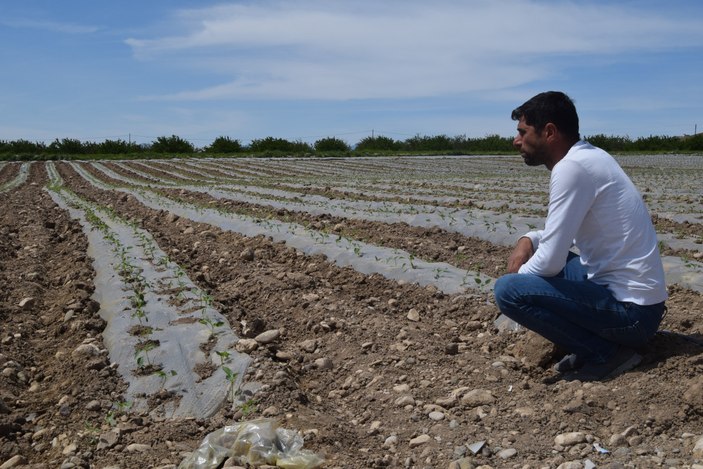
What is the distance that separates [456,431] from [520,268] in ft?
3.05

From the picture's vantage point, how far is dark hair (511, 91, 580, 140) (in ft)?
11.1

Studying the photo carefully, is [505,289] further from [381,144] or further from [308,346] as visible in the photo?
[381,144]

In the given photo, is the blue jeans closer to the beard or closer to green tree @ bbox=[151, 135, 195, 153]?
the beard

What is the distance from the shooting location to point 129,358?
13.9 ft

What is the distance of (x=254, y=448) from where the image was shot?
2.92m

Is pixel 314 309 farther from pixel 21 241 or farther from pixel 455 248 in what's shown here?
pixel 21 241

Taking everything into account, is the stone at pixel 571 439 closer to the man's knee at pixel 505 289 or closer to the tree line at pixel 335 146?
the man's knee at pixel 505 289

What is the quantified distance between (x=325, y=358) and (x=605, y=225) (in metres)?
1.87

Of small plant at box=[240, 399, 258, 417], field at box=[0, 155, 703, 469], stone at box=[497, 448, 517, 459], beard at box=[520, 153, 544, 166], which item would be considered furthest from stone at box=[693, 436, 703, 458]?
small plant at box=[240, 399, 258, 417]

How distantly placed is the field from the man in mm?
199

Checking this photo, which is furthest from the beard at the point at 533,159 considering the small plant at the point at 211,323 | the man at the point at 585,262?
the small plant at the point at 211,323

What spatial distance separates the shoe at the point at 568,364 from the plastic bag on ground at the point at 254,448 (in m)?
1.42

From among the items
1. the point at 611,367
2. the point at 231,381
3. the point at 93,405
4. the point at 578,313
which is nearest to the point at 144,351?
the point at 93,405

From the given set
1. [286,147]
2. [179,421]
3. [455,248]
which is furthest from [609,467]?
[286,147]
